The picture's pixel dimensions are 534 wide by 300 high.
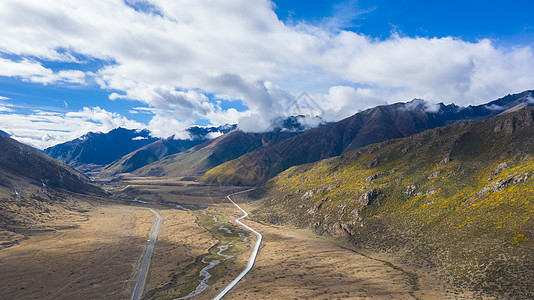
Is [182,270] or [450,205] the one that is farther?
[450,205]

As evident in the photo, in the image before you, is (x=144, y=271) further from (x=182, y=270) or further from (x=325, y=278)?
(x=325, y=278)

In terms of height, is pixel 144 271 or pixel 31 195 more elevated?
pixel 31 195

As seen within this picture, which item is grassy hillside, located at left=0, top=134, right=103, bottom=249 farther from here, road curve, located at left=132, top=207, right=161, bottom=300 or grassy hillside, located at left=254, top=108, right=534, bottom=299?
grassy hillside, located at left=254, top=108, right=534, bottom=299

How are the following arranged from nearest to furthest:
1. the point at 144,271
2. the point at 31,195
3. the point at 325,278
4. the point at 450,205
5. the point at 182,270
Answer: the point at 325,278 < the point at 144,271 < the point at 182,270 < the point at 450,205 < the point at 31,195

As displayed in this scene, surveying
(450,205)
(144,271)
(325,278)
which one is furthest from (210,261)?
(450,205)

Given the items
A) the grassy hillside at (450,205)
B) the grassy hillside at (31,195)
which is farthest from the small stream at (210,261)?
the grassy hillside at (31,195)

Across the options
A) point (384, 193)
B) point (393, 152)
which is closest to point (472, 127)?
point (393, 152)

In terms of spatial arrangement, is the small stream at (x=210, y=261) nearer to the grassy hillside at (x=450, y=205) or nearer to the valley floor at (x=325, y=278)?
the valley floor at (x=325, y=278)

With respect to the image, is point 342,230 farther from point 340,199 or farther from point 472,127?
point 472,127

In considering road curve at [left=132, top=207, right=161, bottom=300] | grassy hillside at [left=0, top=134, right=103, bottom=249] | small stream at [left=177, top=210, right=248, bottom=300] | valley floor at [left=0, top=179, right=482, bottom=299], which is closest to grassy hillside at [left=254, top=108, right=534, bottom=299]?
valley floor at [left=0, top=179, right=482, bottom=299]
